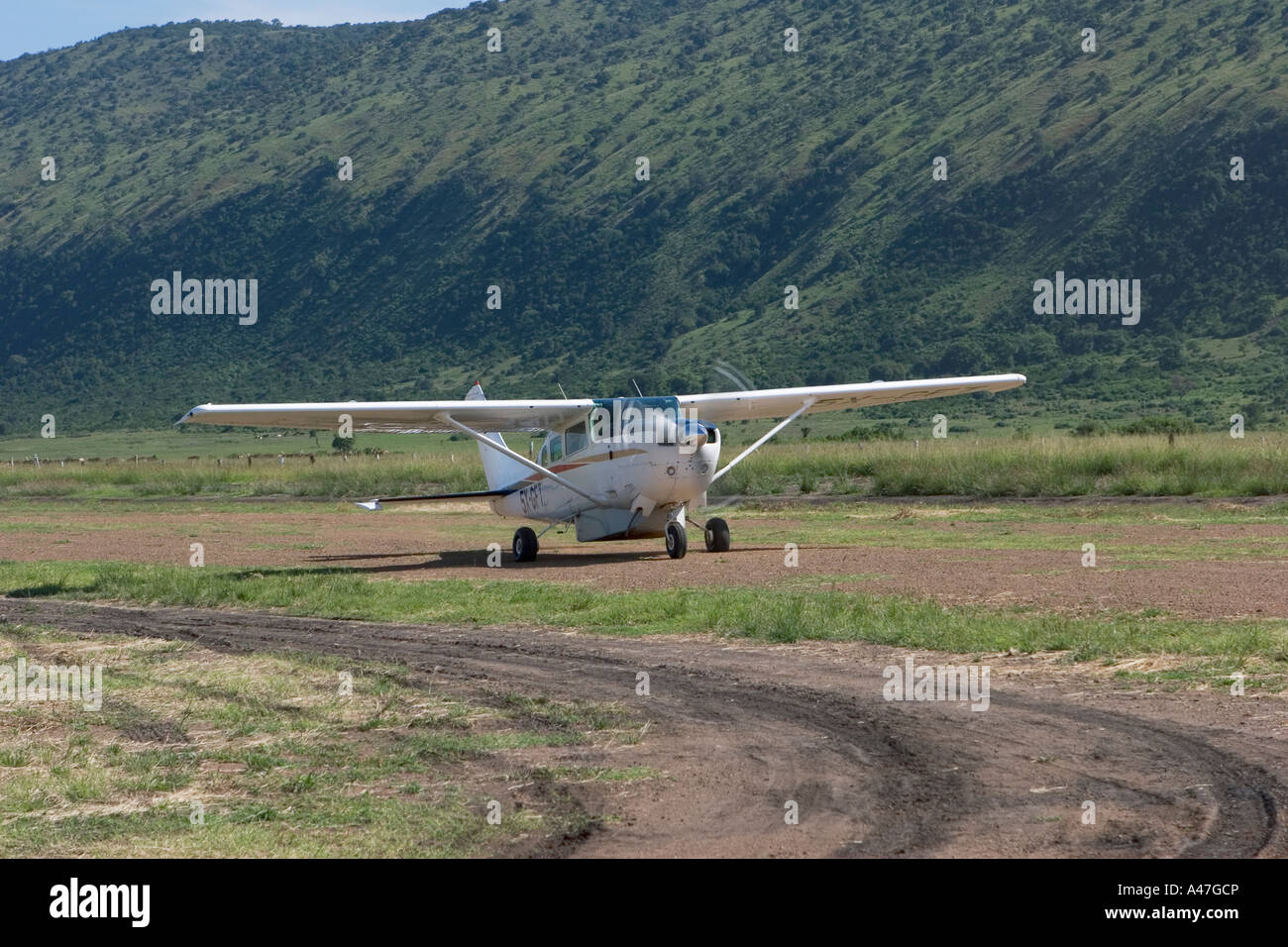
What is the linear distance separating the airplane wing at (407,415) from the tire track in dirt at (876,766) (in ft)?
30.5

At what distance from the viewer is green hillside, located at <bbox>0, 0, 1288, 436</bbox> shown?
95125mm

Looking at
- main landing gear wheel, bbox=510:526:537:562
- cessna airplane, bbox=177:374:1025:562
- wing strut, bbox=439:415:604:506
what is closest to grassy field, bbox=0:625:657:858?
cessna airplane, bbox=177:374:1025:562

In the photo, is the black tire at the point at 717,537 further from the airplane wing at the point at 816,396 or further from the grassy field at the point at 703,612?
the grassy field at the point at 703,612

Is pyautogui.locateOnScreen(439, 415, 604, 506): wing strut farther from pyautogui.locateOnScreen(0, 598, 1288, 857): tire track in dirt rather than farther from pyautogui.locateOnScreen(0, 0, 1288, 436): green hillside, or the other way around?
pyautogui.locateOnScreen(0, 0, 1288, 436): green hillside

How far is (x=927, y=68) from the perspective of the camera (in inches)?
5192

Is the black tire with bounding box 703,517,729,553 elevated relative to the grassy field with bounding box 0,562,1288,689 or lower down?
elevated

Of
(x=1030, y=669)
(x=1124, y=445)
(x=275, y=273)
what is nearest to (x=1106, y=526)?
(x=1124, y=445)

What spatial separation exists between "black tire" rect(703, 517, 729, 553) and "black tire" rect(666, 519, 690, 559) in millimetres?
670

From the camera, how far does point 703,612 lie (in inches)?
642

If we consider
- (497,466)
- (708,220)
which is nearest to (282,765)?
(497,466)

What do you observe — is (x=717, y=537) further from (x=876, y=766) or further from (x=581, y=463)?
(x=876, y=766)

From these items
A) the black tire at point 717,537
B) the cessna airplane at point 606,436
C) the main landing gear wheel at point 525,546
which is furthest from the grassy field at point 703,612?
the black tire at point 717,537

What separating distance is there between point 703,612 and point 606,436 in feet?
27.7

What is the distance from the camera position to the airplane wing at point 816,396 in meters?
26.3
